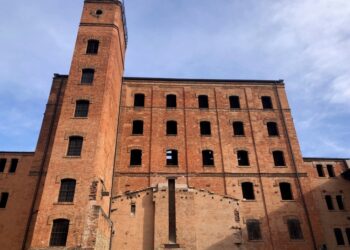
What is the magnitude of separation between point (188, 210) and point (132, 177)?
16.4 ft

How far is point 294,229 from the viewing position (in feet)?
69.3

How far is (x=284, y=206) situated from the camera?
2183cm

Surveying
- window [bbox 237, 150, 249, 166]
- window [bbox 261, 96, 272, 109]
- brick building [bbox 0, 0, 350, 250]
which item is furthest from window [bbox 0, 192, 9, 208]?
window [bbox 261, 96, 272, 109]

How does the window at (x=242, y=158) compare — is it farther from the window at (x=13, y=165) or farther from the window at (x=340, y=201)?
the window at (x=13, y=165)

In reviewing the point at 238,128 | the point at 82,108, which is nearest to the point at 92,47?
the point at 82,108

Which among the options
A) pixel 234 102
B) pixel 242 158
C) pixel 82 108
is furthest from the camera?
pixel 234 102

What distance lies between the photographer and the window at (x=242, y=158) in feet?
78.1

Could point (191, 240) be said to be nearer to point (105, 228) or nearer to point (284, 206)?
point (105, 228)

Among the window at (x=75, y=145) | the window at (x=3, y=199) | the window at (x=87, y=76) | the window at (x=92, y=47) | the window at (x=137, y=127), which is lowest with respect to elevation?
the window at (x=3, y=199)

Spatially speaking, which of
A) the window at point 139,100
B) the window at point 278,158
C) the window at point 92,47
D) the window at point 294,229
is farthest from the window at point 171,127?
the window at point 294,229

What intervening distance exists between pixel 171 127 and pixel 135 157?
3944 mm

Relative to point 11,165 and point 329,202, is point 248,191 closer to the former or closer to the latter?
point 329,202

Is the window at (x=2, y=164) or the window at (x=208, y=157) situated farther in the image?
the window at (x=208, y=157)

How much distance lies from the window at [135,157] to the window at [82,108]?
533 centimetres
